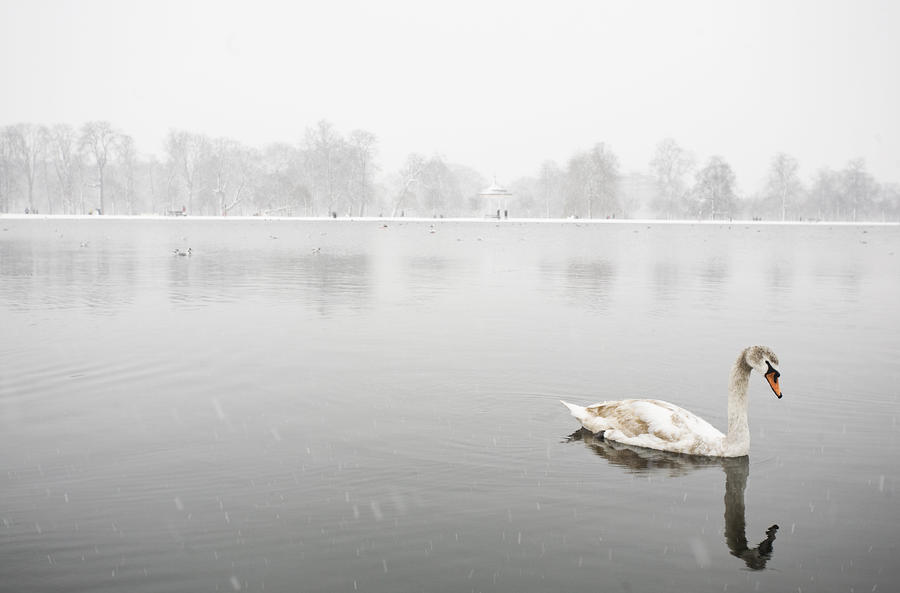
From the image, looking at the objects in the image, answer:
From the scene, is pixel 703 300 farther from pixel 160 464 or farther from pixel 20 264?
pixel 20 264

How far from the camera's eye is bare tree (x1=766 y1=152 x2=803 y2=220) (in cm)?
14375

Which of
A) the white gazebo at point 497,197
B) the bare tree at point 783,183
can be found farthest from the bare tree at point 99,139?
the bare tree at point 783,183

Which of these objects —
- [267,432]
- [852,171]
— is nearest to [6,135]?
[267,432]

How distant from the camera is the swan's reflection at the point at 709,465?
709 centimetres

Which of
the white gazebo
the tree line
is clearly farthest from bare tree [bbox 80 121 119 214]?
the white gazebo

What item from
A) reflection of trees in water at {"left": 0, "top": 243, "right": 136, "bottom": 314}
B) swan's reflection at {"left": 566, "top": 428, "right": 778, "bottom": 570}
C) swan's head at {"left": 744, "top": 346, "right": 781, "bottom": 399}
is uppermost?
swan's head at {"left": 744, "top": 346, "right": 781, "bottom": 399}

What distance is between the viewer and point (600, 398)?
12016mm

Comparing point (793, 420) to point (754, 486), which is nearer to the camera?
point (754, 486)

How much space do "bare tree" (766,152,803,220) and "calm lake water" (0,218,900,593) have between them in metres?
134

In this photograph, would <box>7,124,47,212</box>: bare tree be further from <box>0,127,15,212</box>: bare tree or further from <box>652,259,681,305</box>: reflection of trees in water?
<box>652,259,681,305</box>: reflection of trees in water

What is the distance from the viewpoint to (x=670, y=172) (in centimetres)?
Answer: 14662

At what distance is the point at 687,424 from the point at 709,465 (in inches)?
21.7

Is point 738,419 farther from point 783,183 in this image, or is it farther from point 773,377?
point 783,183

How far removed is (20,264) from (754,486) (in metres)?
36.1
